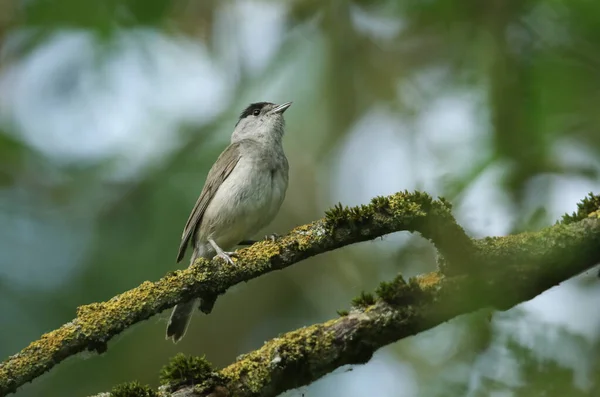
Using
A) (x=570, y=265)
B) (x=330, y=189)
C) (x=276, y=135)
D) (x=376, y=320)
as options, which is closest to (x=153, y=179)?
(x=276, y=135)

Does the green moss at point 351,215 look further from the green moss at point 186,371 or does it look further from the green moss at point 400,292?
the green moss at point 186,371

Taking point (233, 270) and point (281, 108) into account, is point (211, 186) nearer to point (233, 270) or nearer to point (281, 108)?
point (281, 108)

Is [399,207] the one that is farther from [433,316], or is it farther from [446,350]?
[446,350]

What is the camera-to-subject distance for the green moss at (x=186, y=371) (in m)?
3.13

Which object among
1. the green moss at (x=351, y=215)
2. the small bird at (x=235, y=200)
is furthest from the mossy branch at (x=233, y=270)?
the small bird at (x=235, y=200)

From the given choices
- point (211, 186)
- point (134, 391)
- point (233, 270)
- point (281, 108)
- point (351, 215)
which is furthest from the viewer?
point (281, 108)

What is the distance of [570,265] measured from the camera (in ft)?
11.0

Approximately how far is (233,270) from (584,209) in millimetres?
1718

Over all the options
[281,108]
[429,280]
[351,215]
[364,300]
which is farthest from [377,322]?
[281,108]

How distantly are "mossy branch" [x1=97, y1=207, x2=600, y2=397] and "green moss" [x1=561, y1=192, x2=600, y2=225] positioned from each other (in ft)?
0.65

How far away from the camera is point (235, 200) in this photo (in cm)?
619

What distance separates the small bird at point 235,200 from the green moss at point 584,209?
9.98ft

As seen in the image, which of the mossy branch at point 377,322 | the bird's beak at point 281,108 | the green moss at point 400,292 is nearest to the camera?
the mossy branch at point 377,322

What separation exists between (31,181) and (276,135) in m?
2.51
